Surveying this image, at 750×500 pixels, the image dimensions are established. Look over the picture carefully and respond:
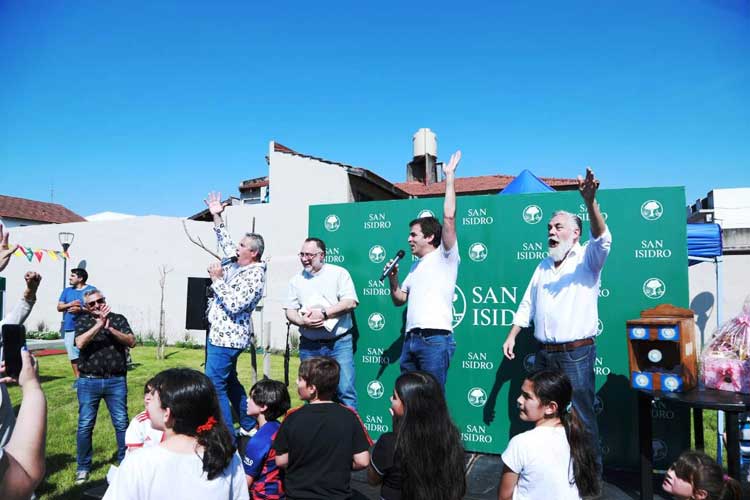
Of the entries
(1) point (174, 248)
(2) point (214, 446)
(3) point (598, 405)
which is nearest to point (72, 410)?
(2) point (214, 446)

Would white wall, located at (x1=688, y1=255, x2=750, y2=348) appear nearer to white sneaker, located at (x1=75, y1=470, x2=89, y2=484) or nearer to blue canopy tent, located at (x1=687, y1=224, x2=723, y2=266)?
blue canopy tent, located at (x1=687, y1=224, x2=723, y2=266)

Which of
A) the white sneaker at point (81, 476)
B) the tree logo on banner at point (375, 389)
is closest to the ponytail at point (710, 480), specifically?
the tree logo on banner at point (375, 389)

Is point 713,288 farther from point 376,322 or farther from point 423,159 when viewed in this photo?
point 423,159

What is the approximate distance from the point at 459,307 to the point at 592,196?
1802mm

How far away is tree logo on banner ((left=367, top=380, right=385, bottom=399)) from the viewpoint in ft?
15.8

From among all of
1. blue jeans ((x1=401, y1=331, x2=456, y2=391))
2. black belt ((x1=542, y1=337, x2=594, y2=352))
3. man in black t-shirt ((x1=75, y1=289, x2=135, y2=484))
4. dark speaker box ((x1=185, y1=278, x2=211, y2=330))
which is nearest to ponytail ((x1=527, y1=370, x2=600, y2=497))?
black belt ((x1=542, y1=337, x2=594, y2=352))

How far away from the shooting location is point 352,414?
2.64 meters

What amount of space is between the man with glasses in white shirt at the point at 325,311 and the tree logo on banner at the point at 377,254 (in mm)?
558

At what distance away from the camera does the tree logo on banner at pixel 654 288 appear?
411cm

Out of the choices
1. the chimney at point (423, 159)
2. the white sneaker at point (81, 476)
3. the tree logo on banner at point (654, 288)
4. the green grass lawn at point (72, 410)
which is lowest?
the green grass lawn at point (72, 410)

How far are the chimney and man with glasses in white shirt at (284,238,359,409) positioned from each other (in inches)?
749

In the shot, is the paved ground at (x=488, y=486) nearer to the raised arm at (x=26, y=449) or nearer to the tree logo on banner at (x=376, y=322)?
the tree logo on banner at (x=376, y=322)

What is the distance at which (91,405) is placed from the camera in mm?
4035

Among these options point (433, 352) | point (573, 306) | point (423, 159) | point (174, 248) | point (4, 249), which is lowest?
point (433, 352)
